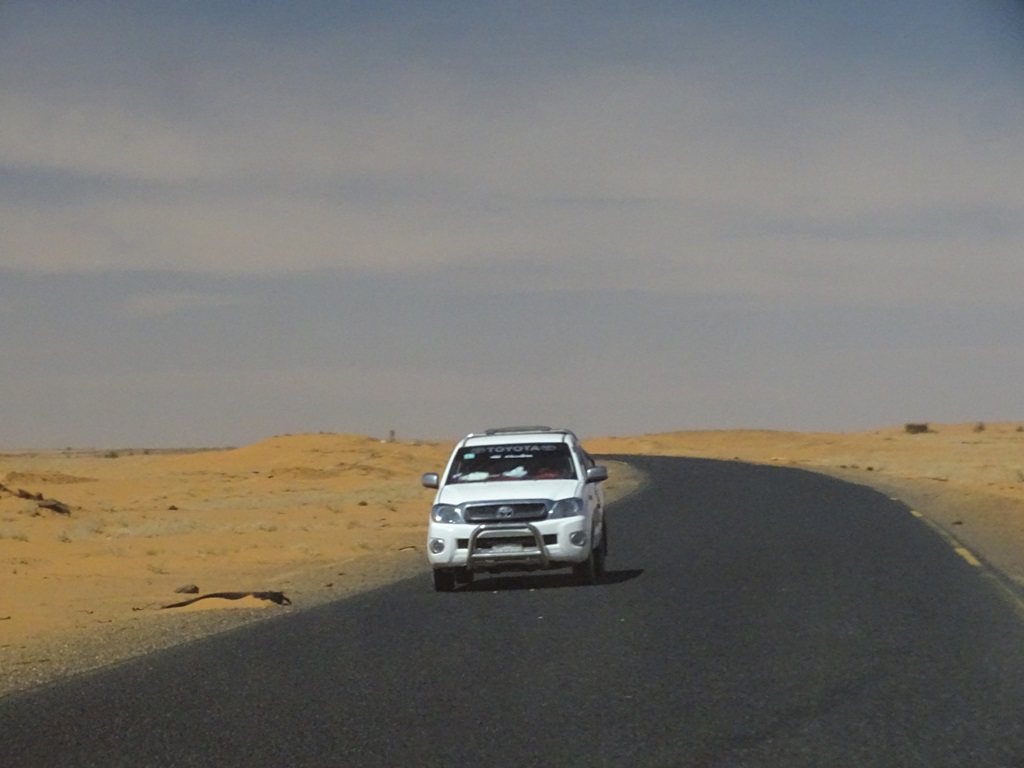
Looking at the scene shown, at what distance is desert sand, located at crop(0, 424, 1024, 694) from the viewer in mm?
17281

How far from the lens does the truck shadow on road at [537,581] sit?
19312 mm

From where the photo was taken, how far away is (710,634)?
1429cm

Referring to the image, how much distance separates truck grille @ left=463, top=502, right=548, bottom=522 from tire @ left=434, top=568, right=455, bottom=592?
0.88 meters

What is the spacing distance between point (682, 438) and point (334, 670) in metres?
163

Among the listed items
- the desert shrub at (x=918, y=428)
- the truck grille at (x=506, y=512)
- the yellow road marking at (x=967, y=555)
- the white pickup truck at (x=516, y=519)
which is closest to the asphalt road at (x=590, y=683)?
the white pickup truck at (x=516, y=519)

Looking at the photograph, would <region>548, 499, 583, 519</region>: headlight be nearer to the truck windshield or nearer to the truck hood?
the truck hood

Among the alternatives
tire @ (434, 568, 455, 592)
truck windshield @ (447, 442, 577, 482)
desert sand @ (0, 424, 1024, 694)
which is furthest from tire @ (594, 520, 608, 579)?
desert sand @ (0, 424, 1024, 694)

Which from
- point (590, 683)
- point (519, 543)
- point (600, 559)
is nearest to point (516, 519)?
point (519, 543)

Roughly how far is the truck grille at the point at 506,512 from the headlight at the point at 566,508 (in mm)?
108

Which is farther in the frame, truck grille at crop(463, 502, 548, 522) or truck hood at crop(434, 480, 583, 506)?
truck hood at crop(434, 480, 583, 506)

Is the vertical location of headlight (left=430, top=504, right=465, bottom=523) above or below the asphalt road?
above

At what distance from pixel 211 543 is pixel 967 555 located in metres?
16.5

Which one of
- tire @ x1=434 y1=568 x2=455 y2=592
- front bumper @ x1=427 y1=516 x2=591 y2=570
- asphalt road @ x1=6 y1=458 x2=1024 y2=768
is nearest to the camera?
asphalt road @ x1=6 y1=458 x2=1024 y2=768

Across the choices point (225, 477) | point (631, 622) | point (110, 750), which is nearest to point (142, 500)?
point (225, 477)
